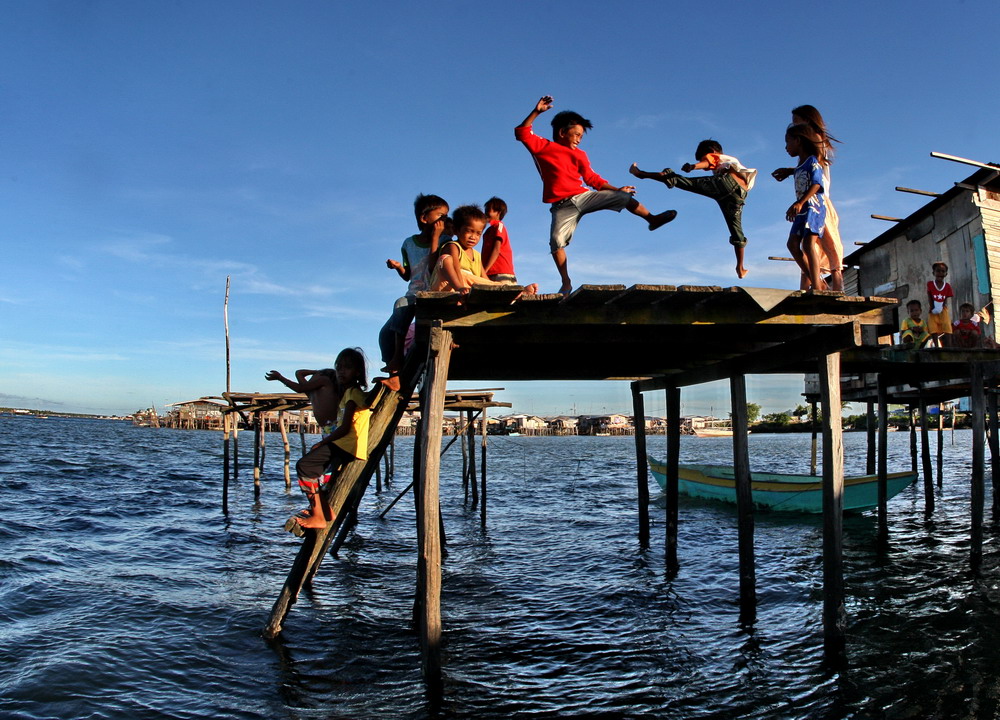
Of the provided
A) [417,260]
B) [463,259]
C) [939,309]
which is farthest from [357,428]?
[939,309]

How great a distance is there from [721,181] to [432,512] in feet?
13.8

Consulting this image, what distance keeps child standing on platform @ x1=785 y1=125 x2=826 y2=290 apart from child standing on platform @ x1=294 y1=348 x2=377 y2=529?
183 inches

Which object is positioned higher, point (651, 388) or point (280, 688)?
point (651, 388)

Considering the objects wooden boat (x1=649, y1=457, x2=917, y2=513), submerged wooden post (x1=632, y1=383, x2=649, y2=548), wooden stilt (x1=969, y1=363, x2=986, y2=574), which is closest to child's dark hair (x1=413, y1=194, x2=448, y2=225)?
submerged wooden post (x1=632, y1=383, x2=649, y2=548)

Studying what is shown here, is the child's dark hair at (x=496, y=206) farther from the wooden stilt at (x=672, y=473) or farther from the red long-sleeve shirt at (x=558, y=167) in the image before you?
the wooden stilt at (x=672, y=473)

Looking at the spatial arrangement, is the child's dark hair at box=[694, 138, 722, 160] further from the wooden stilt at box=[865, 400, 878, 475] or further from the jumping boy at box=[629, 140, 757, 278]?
the wooden stilt at box=[865, 400, 878, 475]

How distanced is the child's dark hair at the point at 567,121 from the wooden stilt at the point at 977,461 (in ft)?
24.7

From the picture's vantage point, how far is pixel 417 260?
7.16m

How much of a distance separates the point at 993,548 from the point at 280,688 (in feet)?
39.7

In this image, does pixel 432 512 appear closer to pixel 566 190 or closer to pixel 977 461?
pixel 566 190

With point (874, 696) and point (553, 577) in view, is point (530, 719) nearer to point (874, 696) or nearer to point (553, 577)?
point (874, 696)

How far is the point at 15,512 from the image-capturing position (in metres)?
16.9

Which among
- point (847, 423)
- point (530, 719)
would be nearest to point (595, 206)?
point (530, 719)

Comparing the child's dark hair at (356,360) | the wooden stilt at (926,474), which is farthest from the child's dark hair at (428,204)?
the wooden stilt at (926,474)
